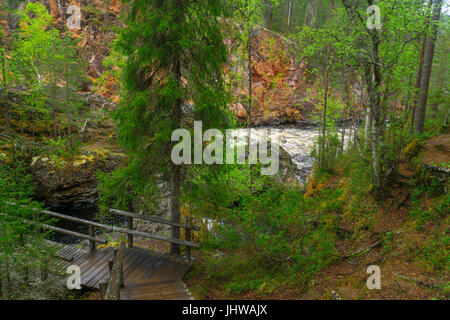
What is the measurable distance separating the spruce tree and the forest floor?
360 cm

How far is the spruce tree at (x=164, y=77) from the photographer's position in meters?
6.59

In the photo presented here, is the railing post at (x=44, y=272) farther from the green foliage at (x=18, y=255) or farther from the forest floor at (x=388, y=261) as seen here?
the forest floor at (x=388, y=261)

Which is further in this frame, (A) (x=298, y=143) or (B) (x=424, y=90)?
(A) (x=298, y=143)

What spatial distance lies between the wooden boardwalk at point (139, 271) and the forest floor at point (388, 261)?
0.44 m

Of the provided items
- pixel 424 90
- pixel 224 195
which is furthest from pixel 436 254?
pixel 424 90

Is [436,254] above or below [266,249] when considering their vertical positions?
above

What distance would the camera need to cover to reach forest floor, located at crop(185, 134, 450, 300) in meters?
5.50

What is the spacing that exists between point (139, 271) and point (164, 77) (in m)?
5.50

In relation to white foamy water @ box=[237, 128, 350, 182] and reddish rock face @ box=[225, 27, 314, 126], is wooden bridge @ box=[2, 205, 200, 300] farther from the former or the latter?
reddish rock face @ box=[225, 27, 314, 126]

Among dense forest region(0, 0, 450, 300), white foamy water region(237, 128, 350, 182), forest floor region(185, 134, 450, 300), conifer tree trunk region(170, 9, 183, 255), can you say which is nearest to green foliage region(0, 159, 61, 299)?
dense forest region(0, 0, 450, 300)

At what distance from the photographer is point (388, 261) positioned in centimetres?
657

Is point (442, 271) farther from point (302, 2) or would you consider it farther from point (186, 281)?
point (302, 2)

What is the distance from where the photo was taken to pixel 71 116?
2269cm

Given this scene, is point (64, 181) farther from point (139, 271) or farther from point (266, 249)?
point (266, 249)
